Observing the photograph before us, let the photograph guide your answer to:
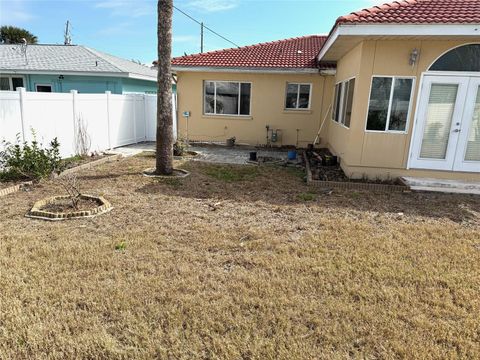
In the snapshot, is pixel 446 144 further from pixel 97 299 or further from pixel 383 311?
pixel 97 299

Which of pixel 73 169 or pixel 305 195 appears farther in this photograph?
pixel 73 169

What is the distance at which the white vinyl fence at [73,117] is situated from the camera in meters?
7.96

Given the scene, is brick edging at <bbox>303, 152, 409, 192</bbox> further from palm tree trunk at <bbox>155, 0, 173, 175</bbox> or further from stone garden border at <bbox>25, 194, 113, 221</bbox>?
stone garden border at <bbox>25, 194, 113, 221</bbox>

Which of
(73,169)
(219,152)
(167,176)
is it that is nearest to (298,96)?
(219,152)

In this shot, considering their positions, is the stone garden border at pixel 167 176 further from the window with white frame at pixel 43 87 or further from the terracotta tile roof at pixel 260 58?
the window with white frame at pixel 43 87

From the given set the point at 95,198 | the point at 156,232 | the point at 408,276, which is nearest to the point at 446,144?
the point at 408,276

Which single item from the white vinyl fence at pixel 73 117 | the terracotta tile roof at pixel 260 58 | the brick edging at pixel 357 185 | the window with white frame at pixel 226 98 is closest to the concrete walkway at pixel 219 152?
the white vinyl fence at pixel 73 117

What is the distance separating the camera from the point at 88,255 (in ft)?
13.8

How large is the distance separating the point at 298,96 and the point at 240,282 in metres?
12.0

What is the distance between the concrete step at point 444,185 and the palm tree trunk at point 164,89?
577 cm

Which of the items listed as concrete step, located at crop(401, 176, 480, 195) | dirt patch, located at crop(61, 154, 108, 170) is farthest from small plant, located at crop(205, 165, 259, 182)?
concrete step, located at crop(401, 176, 480, 195)

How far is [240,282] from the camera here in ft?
12.2

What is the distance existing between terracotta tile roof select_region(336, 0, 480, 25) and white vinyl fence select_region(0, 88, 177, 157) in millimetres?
7535

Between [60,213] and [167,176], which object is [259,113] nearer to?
[167,176]
